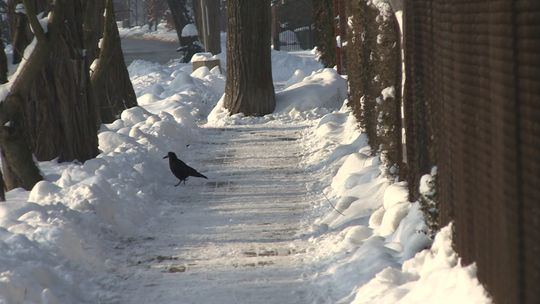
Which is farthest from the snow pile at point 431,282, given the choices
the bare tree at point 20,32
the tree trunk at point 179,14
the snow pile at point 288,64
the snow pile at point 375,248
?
the tree trunk at point 179,14

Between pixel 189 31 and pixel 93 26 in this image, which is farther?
pixel 189 31

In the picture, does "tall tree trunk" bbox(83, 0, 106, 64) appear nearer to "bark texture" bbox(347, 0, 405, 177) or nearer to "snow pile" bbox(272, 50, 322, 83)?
"bark texture" bbox(347, 0, 405, 177)

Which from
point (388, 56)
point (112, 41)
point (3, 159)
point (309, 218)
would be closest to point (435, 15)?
point (388, 56)

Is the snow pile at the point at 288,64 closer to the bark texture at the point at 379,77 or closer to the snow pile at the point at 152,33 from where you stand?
the bark texture at the point at 379,77

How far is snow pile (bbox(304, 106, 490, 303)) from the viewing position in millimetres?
6113

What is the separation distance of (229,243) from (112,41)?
39.1 feet

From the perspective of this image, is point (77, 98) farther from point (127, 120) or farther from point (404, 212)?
point (404, 212)

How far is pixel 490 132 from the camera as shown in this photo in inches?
196

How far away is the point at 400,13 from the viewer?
31.4ft

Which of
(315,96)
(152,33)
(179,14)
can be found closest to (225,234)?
(315,96)

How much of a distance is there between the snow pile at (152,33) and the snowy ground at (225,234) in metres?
65.9

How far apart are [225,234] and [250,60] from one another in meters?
11.2

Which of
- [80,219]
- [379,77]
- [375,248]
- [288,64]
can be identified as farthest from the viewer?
[288,64]

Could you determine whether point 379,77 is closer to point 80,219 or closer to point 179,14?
point 80,219
